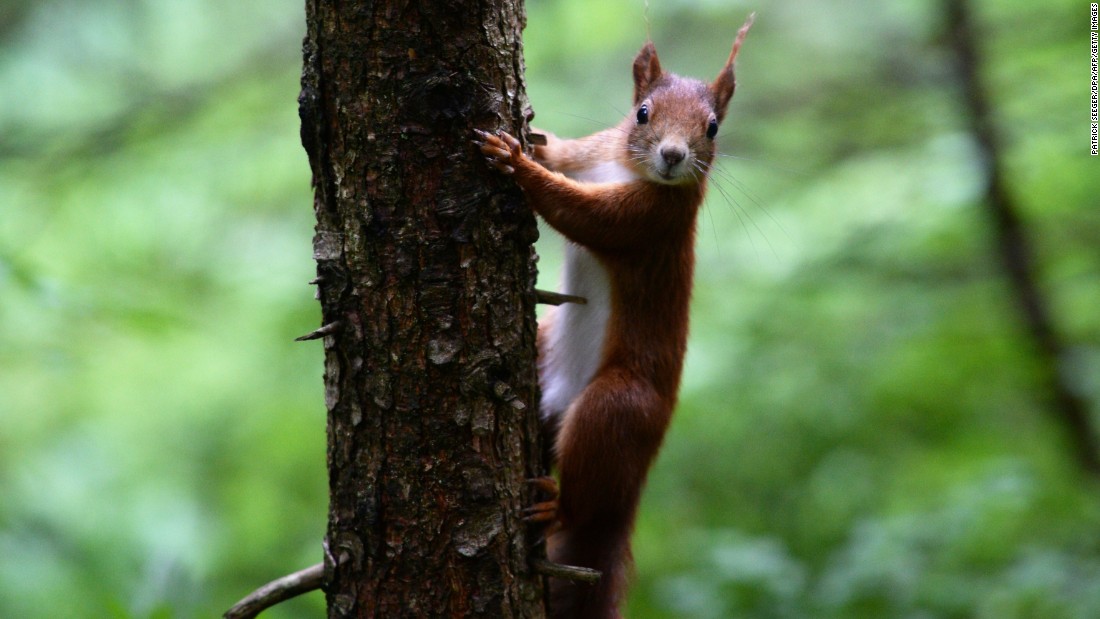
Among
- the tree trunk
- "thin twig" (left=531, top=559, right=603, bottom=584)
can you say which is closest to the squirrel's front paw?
the tree trunk

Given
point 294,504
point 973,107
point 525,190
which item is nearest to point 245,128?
point 294,504

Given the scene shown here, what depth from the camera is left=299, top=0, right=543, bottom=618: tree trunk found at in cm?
166

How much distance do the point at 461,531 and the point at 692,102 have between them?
1324 millimetres

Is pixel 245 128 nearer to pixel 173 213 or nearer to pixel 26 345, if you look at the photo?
pixel 173 213

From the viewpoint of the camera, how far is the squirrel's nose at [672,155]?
89.4 inches

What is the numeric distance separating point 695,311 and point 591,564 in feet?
7.32

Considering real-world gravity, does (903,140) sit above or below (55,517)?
above

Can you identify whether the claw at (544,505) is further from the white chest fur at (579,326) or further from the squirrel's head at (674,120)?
the squirrel's head at (674,120)

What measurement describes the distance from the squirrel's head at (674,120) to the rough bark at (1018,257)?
167 centimetres

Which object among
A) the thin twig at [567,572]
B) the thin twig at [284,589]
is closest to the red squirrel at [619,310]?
the thin twig at [567,572]

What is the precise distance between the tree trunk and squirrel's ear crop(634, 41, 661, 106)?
844 mm

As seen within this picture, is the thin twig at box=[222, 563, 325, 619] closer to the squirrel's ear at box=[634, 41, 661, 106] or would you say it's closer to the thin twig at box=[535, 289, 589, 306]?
the thin twig at box=[535, 289, 589, 306]

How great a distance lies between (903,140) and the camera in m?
4.15

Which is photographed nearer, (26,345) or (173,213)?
(26,345)
